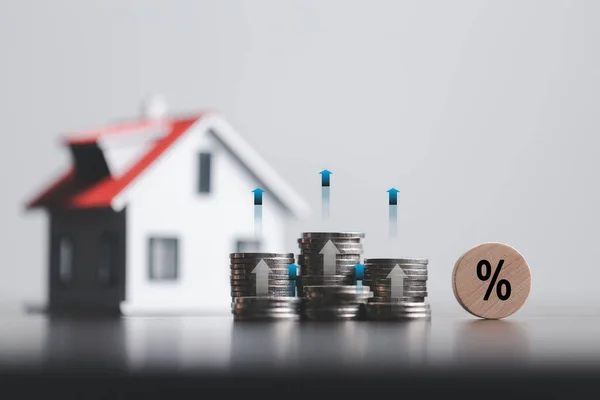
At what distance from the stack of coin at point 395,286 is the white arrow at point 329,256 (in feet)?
0.70

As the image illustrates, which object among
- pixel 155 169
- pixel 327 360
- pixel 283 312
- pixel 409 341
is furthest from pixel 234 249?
pixel 327 360

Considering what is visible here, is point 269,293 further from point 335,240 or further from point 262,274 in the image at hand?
point 335,240

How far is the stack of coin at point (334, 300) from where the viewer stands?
7.03 m

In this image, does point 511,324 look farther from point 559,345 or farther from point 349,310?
point 559,345

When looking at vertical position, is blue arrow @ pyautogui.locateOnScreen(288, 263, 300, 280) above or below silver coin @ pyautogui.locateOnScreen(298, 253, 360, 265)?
below

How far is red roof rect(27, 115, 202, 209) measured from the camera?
16.2 m

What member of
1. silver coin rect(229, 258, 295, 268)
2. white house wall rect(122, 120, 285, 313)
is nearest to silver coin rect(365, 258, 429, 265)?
silver coin rect(229, 258, 295, 268)

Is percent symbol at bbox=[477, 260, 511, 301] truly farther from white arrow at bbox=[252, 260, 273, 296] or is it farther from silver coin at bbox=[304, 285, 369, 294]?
white arrow at bbox=[252, 260, 273, 296]

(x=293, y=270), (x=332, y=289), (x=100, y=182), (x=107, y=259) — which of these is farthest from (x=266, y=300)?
(x=100, y=182)

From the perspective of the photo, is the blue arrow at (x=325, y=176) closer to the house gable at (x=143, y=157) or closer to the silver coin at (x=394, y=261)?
the silver coin at (x=394, y=261)

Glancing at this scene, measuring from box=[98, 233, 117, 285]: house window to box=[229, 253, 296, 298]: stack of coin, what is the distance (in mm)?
9096

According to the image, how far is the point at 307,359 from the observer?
14.0 feet

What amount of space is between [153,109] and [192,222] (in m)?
2.35

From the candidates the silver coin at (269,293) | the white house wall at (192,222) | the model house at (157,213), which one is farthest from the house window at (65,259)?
the silver coin at (269,293)
